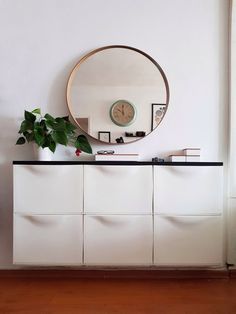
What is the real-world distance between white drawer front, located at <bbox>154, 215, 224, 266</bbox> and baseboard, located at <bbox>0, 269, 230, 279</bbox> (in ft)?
0.73

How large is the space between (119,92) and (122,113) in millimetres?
164

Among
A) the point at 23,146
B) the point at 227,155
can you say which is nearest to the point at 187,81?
the point at 227,155

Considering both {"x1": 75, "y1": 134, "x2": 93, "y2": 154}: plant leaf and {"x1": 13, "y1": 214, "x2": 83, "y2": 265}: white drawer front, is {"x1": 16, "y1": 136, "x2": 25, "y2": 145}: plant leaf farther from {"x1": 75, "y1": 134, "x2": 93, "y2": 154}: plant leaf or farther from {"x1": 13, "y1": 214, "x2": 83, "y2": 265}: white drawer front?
{"x1": 13, "y1": 214, "x2": 83, "y2": 265}: white drawer front

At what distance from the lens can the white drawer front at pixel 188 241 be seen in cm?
177

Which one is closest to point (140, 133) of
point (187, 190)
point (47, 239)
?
point (187, 190)

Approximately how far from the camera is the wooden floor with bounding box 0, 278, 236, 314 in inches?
57.9

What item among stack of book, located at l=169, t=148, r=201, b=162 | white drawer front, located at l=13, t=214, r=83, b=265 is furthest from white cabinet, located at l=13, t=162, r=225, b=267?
stack of book, located at l=169, t=148, r=201, b=162

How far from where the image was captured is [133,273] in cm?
195

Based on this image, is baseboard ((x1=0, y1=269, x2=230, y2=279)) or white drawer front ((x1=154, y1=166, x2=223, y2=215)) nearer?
white drawer front ((x1=154, y1=166, x2=223, y2=215))

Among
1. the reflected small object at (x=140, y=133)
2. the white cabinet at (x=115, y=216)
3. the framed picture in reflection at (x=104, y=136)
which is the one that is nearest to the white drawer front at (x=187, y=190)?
the white cabinet at (x=115, y=216)

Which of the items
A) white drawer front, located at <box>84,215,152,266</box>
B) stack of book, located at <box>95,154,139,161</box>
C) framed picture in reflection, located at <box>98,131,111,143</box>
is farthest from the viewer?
framed picture in reflection, located at <box>98,131,111,143</box>

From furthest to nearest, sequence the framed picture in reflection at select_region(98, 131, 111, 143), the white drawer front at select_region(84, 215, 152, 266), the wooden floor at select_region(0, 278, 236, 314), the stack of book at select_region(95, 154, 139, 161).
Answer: the framed picture in reflection at select_region(98, 131, 111, 143) → the stack of book at select_region(95, 154, 139, 161) → the white drawer front at select_region(84, 215, 152, 266) → the wooden floor at select_region(0, 278, 236, 314)

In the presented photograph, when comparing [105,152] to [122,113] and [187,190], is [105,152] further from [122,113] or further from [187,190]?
[187,190]

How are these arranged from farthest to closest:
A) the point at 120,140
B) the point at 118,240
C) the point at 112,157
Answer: the point at 120,140
the point at 112,157
the point at 118,240
